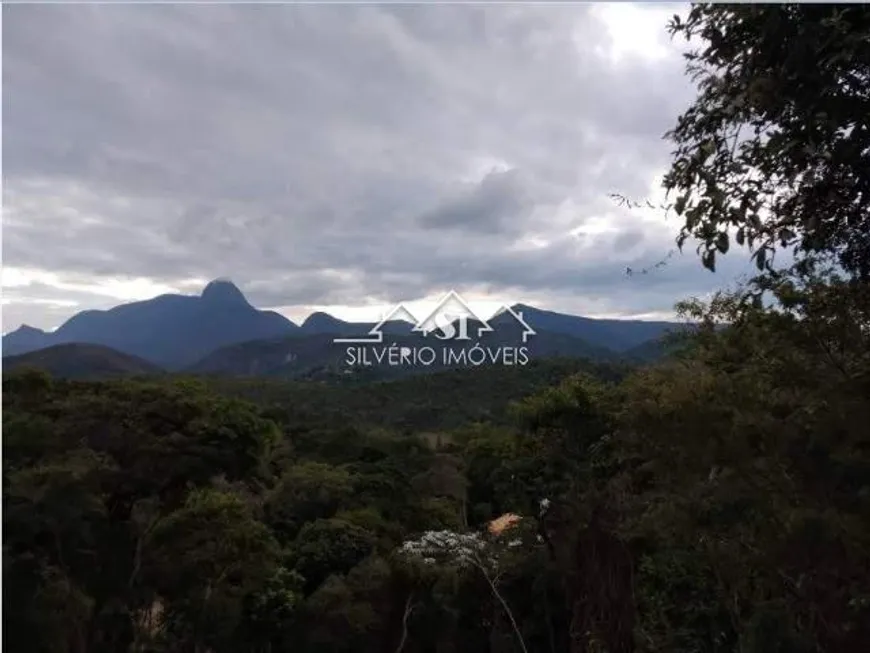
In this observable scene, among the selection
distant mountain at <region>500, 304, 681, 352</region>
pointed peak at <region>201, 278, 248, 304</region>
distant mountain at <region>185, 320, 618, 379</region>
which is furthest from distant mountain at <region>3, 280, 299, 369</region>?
distant mountain at <region>500, 304, 681, 352</region>

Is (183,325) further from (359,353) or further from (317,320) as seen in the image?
(359,353)

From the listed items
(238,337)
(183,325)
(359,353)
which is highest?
(183,325)

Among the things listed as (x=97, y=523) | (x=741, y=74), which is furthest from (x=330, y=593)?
(x=741, y=74)

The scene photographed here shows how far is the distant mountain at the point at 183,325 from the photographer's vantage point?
257ft

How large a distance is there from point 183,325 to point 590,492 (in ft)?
280

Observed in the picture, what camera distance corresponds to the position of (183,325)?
88.8 meters

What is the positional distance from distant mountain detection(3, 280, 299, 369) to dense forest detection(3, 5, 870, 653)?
205 ft

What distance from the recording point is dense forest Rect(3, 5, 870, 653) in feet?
6.59

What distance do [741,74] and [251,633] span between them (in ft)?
38.5

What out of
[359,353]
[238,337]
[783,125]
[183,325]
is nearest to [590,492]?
[783,125]

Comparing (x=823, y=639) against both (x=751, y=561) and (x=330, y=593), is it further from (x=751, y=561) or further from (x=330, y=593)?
(x=330, y=593)

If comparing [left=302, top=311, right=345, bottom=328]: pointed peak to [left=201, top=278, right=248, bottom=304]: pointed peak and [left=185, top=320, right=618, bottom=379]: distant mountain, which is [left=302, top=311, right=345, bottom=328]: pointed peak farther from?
[left=201, top=278, right=248, bottom=304]: pointed peak

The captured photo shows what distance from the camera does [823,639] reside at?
4180mm

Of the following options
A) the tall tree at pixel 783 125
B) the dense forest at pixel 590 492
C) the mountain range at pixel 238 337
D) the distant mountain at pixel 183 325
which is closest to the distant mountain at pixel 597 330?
the mountain range at pixel 238 337
